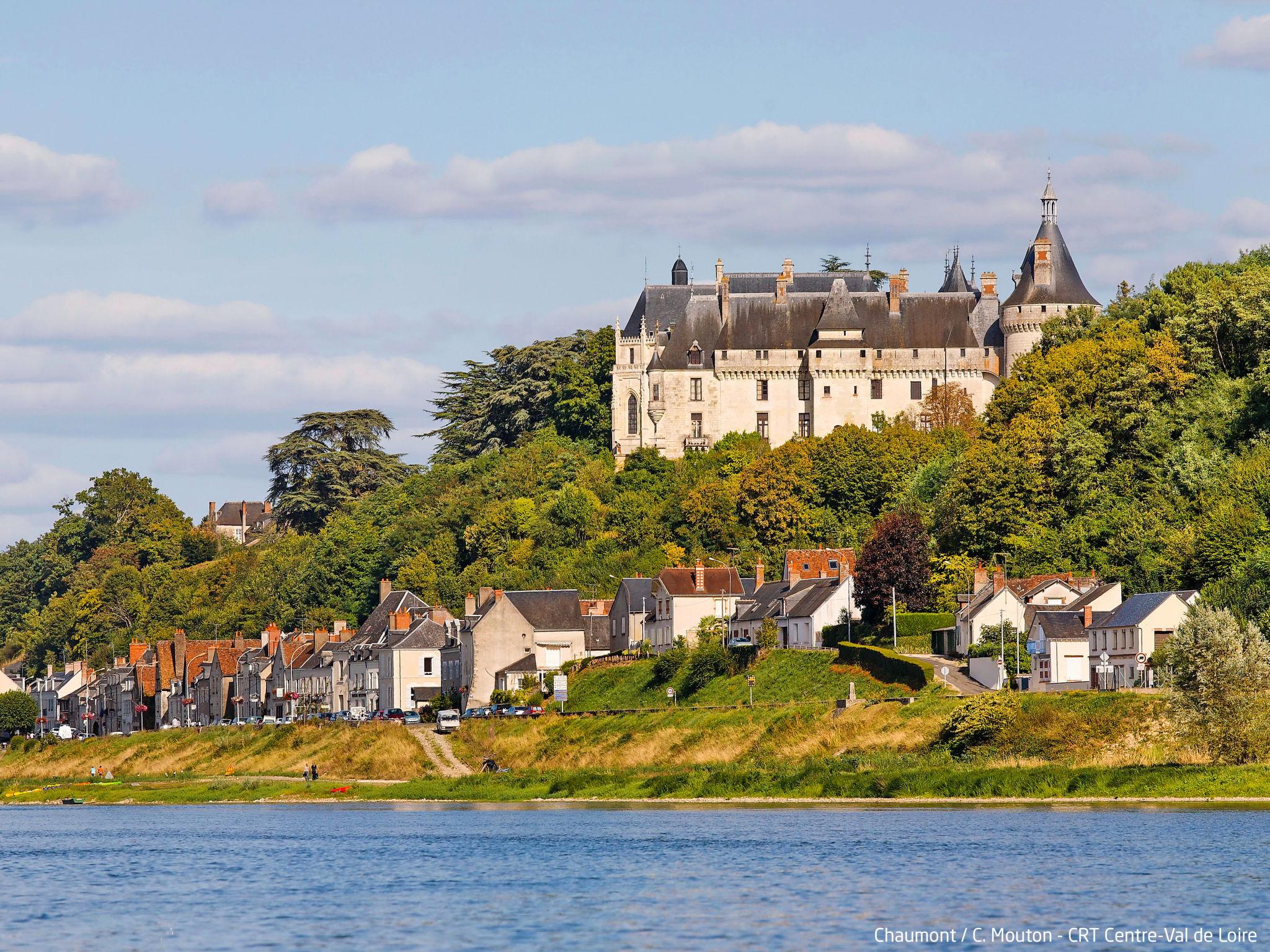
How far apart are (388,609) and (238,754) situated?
2041 centimetres

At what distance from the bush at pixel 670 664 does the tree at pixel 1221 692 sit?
3230 centimetres

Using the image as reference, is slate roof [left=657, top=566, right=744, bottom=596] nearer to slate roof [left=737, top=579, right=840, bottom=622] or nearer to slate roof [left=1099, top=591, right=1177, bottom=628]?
slate roof [left=737, top=579, right=840, bottom=622]

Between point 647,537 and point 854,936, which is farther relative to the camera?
point 647,537

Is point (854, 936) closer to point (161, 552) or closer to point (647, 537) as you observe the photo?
point (647, 537)

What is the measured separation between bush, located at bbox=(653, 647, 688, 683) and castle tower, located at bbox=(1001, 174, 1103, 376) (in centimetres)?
3872

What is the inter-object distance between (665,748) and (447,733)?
12660 millimetres

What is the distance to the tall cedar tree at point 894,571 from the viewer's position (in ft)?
262

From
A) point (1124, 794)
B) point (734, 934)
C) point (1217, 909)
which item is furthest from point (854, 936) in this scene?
point (1124, 794)

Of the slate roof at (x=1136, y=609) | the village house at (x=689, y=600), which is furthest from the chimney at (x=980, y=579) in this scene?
the village house at (x=689, y=600)

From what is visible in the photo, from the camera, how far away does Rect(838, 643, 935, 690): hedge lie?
6981 cm

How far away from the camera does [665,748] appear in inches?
2739

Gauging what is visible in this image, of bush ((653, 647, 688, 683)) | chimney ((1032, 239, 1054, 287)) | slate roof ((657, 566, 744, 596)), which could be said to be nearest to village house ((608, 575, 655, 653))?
slate roof ((657, 566, 744, 596))

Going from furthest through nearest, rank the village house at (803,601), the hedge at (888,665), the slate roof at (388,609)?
the slate roof at (388,609), the village house at (803,601), the hedge at (888,665)

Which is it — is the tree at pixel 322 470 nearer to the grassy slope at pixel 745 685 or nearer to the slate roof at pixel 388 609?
the slate roof at pixel 388 609
